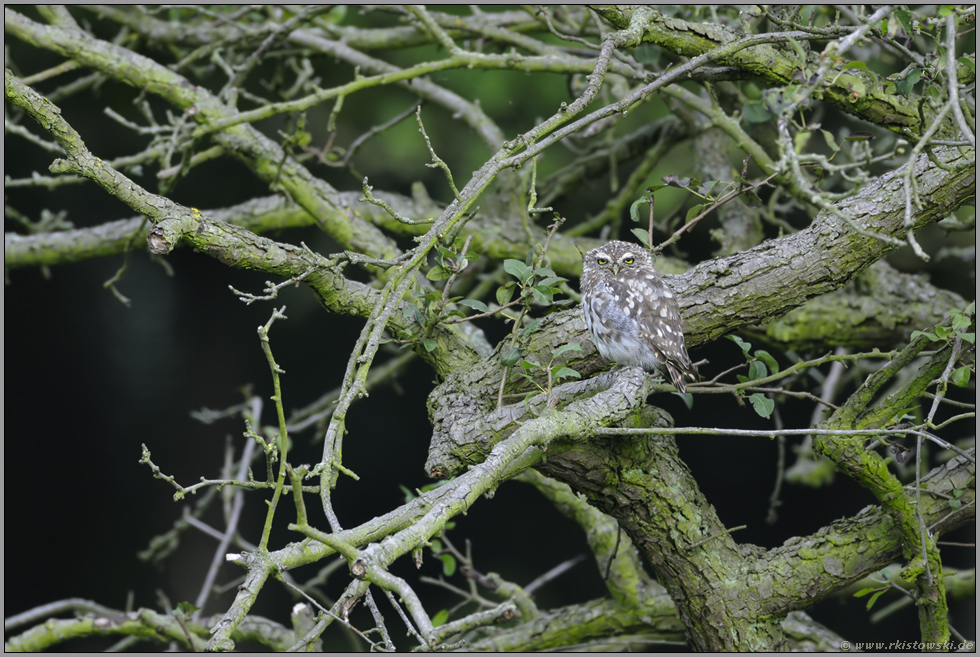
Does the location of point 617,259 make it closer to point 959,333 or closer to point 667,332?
point 667,332

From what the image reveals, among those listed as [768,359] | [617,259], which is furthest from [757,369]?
[617,259]

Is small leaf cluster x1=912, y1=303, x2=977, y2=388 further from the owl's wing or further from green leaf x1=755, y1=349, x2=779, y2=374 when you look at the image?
the owl's wing

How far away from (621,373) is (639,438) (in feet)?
0.56

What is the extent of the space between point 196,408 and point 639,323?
2.98 meters

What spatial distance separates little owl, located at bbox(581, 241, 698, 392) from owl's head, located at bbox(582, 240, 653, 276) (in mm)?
60

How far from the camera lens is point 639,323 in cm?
202

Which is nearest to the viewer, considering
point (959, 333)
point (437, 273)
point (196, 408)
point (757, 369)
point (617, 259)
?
point (959, 333)

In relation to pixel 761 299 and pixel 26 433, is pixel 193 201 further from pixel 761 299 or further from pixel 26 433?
pixel 761 299

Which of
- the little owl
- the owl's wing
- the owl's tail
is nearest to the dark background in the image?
the little owl

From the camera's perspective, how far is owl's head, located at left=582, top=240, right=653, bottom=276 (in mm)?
2264

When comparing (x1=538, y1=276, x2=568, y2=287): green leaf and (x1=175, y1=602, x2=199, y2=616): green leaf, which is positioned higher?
(x1=538, y1=276, x2=568, y2=287): green leaf

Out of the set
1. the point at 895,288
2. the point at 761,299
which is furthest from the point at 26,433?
A: the point at 895,288

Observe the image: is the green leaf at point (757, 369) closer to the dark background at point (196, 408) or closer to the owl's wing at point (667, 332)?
the owl's wing at point (667, 332)

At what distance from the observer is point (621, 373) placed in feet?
5.71
